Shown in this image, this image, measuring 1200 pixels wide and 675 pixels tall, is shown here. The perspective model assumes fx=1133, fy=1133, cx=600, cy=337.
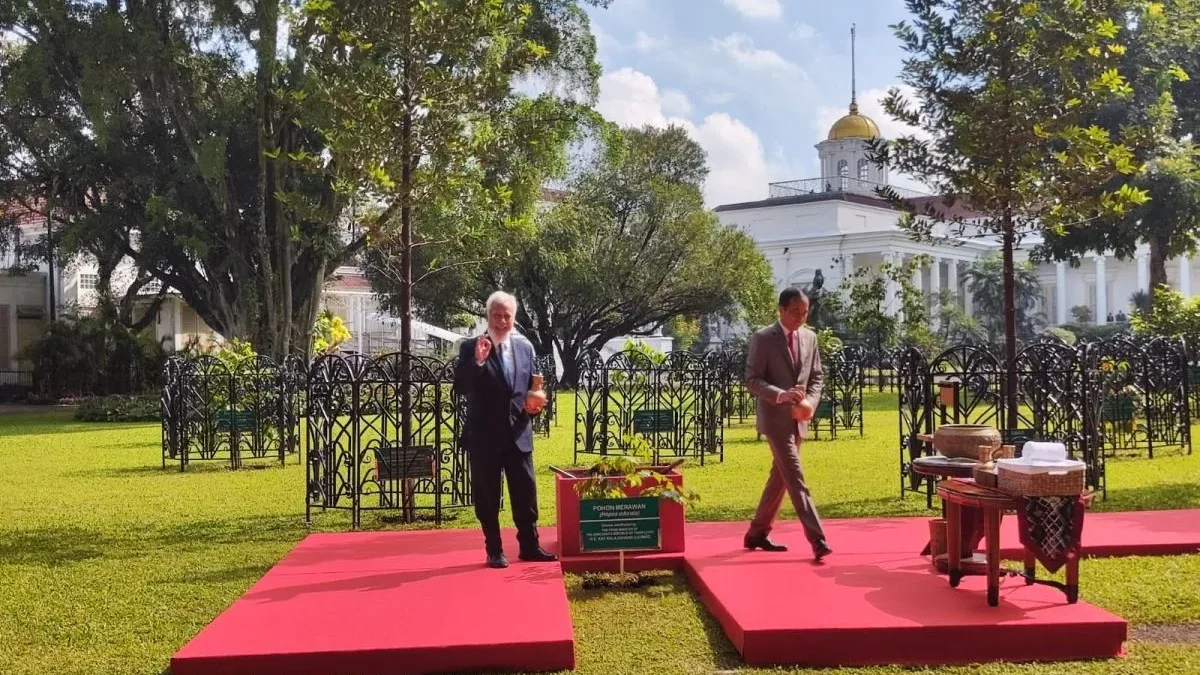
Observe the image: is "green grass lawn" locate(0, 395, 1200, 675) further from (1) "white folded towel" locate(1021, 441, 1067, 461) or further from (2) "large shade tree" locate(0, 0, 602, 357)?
(2) "large shade tree" locate(0, 0, 602, 357)

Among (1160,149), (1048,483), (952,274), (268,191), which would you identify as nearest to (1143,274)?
(952,274)

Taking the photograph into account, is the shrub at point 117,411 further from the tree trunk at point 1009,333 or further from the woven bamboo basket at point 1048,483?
the woven bamboo basket at point 1048,483

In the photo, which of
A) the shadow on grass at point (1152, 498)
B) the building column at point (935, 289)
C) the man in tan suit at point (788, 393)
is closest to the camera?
the man in tan suit at point (788, 393)

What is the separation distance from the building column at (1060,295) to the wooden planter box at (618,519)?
7704cm

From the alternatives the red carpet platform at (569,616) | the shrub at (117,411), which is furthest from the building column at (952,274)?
the red carpet platform at (569,616)

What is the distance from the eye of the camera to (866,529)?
27.7ft

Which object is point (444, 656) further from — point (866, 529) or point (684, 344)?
point (684, 344)

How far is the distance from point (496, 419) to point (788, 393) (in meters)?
1.82

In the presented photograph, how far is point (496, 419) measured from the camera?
281 inches

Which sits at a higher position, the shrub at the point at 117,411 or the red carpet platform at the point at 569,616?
the shrub at the point at 117,411

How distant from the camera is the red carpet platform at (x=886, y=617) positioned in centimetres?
539

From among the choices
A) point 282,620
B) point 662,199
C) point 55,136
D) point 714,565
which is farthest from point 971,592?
point 662,199

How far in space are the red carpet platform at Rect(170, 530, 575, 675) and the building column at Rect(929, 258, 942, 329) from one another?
5086 centimetres

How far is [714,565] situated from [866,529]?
74.9 inches
